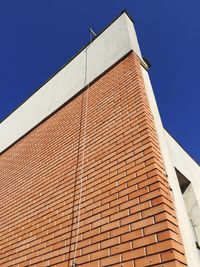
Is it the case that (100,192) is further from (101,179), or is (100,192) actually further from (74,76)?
(74,76)

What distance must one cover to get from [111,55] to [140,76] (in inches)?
49.9

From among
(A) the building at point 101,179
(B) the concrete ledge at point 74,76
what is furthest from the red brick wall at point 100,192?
(B) the concrete ledge at point 74,76

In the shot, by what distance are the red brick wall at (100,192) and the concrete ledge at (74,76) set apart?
403 mm

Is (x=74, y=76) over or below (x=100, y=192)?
over

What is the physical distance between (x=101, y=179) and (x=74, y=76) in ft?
11.2

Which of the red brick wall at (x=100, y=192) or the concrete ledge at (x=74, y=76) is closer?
the red brick wall at (x=100, y=192)

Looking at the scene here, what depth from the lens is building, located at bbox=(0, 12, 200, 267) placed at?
2359 millimetres

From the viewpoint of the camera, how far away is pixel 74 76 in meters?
5.93

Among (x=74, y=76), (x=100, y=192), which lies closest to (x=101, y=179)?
(x=100, y=192)

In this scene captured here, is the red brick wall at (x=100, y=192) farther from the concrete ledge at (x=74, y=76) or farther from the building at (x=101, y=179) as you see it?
the concrete ledge at (x=74, y=76)

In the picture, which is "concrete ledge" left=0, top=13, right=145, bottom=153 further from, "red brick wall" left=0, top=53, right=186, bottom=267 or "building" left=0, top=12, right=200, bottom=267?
"red brick wall" left=0, top=53, right=186, bottom=267

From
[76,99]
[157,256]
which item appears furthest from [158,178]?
[76,99]

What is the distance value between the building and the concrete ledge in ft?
0.10

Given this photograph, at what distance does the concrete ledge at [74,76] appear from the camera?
4.98 meters
